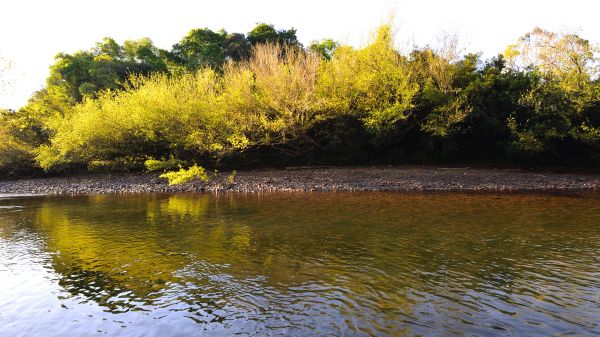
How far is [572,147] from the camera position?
35.6m

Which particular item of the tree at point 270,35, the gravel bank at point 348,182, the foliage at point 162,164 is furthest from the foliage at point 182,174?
the tree at point 270,35

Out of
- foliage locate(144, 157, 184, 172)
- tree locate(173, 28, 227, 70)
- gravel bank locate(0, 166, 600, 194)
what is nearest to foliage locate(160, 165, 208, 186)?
Result: gravel bank locate(0, 166, 600, 194)

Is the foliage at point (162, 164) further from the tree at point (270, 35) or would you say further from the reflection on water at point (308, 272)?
the tree at point (270, 35)

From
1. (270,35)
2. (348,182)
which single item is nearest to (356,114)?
(348,182)

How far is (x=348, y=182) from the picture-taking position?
30.7 metres

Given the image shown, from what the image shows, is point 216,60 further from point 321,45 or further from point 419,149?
point 419,149

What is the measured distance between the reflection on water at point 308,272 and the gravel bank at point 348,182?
7.93 m

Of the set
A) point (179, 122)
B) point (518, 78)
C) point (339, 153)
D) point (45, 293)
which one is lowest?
point (45, 293)

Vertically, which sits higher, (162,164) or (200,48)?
(200,48)

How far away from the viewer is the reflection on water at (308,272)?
8.38m

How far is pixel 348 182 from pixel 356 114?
686cm

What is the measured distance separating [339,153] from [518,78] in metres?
16.7

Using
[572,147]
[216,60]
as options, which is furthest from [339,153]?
[216,60]

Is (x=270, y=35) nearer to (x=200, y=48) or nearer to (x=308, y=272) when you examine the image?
(x=200, y=48)
